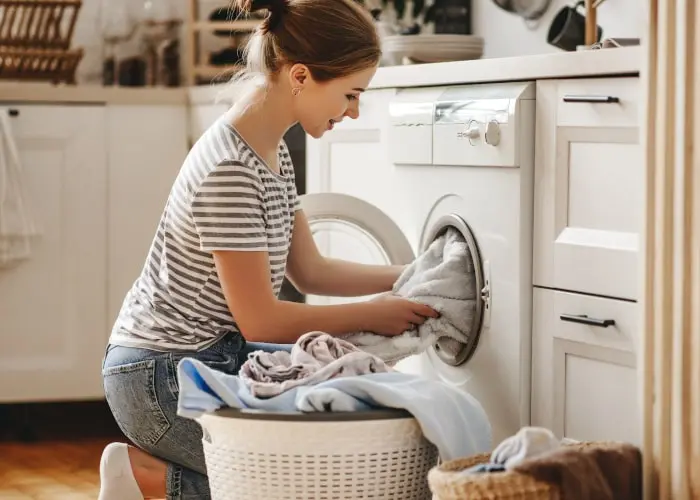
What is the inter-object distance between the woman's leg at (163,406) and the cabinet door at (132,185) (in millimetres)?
1333

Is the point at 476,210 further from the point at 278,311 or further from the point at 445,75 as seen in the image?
the point at 278,311

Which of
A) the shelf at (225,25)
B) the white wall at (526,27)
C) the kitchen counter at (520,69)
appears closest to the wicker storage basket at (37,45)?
the shelf at (225,25)

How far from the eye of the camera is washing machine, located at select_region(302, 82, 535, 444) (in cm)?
191

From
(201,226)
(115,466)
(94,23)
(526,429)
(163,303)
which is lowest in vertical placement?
(115,466)

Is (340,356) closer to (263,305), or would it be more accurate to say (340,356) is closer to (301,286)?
(263,305)

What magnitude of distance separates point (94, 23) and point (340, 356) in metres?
2.38

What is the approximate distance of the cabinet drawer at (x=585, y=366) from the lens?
1.71 meters

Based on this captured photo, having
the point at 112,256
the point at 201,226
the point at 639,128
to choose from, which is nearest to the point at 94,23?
the point at 112,256

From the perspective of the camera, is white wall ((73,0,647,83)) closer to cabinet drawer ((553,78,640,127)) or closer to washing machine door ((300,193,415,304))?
cabinet drawer ((553,78,640,127))

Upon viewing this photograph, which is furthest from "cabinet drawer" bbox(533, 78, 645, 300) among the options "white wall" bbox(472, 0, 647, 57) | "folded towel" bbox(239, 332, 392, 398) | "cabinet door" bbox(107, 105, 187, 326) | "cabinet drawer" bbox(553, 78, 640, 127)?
"cabinet door" bbox(107, 105, 187, 326)

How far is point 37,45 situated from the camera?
334 cm

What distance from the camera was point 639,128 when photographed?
165 cm

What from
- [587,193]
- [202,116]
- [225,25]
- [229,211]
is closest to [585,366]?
[587,193]

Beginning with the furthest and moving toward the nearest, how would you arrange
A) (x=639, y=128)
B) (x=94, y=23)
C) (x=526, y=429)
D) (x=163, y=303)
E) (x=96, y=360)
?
1. (x=94, y=23)
2. (x=96, y=360)
3. (x=163, y=303)
4. (x=639, y=128)
5. (x=526, y=429)
